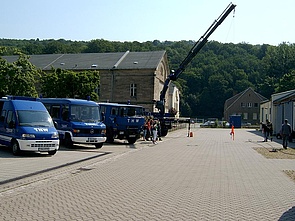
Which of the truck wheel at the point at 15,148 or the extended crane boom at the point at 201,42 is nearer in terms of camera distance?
the truck wheel at the point at 15,148

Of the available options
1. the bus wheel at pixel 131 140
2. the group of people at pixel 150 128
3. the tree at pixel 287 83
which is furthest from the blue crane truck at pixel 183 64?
the tree at pixel 287 83

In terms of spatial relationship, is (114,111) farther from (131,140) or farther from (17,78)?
(17,78)

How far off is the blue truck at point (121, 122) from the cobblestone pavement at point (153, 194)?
10.5 metres

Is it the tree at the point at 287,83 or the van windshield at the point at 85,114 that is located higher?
the tree at the point at 287,83

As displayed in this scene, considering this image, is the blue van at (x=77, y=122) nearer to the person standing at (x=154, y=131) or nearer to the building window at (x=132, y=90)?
the person standing at (x=154, y=131)

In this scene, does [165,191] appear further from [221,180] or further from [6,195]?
[6,195]

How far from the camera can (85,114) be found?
2267cm

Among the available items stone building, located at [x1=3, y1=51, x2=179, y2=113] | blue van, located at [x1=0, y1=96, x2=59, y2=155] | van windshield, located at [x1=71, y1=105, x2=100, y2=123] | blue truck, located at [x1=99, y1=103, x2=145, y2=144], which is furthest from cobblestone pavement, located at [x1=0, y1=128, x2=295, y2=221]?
stone building, located at [x1=3, y1=51, x2=179, y2=113]

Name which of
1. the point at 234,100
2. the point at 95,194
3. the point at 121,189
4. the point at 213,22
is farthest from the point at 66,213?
the point at 234,100

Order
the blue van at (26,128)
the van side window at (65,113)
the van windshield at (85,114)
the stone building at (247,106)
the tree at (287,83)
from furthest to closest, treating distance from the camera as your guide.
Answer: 1. the stone building at (247,106)
2. the tree at (287,83)
3. the van windshield at (85,114)
4. the van side window at (65,113)
5. the blue van at (26,128)

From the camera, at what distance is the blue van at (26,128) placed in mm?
16969

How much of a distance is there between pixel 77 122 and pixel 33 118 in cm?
412

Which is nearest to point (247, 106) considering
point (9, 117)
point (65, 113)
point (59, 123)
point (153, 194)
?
point (59, 123)

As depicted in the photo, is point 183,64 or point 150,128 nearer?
point 150,128
